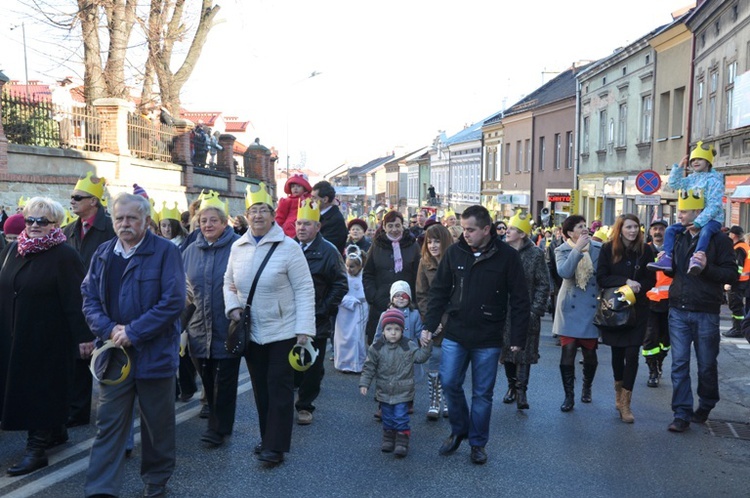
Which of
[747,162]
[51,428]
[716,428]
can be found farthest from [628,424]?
[747,162]

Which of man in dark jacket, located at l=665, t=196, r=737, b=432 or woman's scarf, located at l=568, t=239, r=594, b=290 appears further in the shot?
woman's scarf, located at l=568, t=239, r=594, b=290

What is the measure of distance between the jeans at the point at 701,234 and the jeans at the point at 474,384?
90.6 inches

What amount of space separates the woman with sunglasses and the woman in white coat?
3.63 ft

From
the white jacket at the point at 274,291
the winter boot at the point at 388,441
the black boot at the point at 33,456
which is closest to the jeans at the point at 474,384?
the winter boot at the point at 388,441

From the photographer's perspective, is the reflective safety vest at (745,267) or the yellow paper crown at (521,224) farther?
the reflective safety vest at (745,267)

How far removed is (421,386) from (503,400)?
986mm

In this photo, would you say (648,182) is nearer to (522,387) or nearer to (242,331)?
(522,387)

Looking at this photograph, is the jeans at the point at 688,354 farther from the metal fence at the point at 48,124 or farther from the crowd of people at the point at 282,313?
the metal fence at the point at 48,124

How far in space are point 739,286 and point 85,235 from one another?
37.9 feet

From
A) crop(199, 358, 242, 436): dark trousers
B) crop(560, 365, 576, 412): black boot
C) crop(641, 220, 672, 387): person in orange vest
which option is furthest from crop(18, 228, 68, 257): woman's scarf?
crop(641, 220, 672, 387): person in orange vest

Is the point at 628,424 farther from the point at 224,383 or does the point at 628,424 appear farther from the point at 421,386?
the point at 224,383

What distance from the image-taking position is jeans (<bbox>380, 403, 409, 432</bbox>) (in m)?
6.87

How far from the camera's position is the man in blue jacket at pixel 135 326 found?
5.42 m

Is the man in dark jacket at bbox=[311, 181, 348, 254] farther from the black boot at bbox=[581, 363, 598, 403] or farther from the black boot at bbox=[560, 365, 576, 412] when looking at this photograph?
the black boot at bbox=[581, 363, 598, 403]
